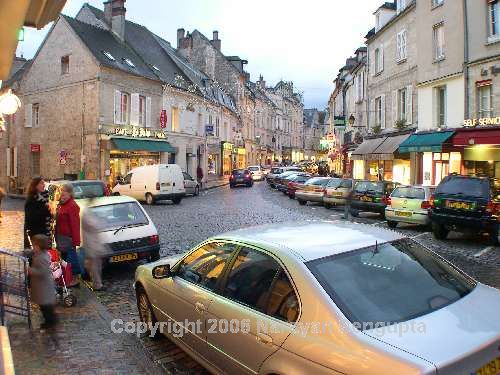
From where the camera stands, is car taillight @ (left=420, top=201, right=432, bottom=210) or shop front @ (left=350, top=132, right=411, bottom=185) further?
shop front @ (left=350, top=132, right=411, bottom=185)

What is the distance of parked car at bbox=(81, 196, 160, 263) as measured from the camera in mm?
8477

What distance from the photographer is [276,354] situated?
318 centimetres

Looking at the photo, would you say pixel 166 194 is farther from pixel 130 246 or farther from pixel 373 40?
pixel 373 40

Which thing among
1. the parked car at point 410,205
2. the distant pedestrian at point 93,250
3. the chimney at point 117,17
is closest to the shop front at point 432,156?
the parked car at point 410,205

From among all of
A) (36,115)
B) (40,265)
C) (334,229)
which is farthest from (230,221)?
(36,115)

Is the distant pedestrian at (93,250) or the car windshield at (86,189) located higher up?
the car windshield at (86,189)

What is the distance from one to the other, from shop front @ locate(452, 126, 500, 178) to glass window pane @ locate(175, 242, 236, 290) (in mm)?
16810

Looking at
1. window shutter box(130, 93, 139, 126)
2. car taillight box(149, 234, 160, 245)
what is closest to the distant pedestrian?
car taillight box(149, 234, 160, 245)

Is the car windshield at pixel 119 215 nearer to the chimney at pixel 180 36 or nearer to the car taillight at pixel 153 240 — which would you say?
the car taillight at pixel 153 240

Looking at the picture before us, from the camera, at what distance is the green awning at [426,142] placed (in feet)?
66.1

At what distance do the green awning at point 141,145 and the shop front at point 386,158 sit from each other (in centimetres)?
1333

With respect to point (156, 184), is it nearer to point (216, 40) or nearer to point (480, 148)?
point (480, 148)

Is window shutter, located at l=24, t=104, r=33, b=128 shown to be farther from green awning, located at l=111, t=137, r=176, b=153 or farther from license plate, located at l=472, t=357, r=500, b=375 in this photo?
license plate, located at l=472, t=357, r=500, b=375

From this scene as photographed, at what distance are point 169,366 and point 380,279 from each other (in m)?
2.59
